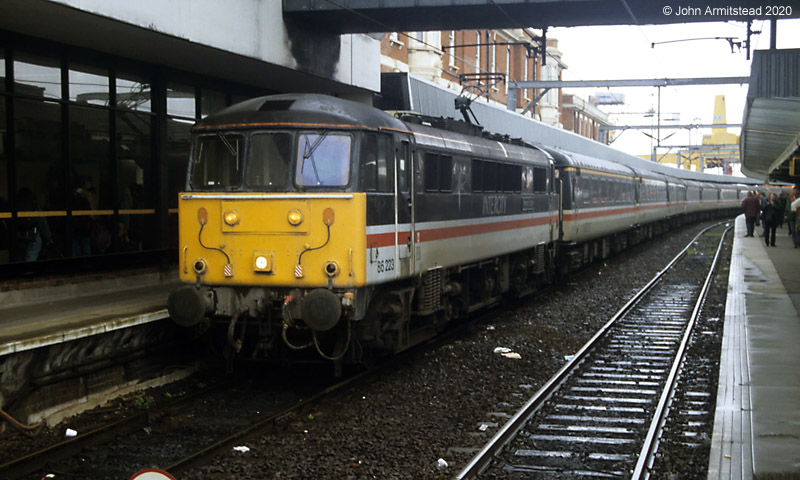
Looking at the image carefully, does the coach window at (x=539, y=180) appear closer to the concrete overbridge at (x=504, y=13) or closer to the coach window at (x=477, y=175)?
the concrete overbridge at (x=504, y=13)

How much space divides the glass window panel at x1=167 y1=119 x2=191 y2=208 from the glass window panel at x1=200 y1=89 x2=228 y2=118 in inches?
20.1

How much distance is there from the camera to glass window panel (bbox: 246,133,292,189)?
9.36 metres

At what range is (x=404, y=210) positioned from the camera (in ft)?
33.6

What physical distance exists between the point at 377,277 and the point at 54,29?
5.22 metres

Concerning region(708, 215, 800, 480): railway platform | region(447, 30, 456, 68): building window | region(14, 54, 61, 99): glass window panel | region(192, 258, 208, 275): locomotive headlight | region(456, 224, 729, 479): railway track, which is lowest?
region(456, 224, 729, 479): railway track

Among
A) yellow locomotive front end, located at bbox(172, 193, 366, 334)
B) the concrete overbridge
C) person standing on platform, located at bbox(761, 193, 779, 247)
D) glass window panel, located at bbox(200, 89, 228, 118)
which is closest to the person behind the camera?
yellow locomotive front end, located at bbox(172, 193, 366, 334)

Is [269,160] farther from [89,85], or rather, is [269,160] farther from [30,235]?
[89,85]

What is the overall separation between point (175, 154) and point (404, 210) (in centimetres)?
540

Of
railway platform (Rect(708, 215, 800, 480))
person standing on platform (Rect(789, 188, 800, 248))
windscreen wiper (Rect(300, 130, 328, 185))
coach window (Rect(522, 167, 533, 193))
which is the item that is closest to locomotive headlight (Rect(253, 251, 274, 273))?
windscreen wiper (Rect(300, 130, 328, 185))

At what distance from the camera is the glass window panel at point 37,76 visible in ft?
35.3

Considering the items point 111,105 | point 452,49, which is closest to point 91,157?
point 111,105

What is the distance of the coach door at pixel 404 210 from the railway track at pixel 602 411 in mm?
2217

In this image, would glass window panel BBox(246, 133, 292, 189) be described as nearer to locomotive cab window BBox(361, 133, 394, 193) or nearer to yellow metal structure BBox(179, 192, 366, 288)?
yellow metal structure BBox(179, 192, 366, 288)

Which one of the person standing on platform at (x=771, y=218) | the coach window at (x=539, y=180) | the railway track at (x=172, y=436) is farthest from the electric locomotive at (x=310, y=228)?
the person standing on platform at (x=771, y=218)
